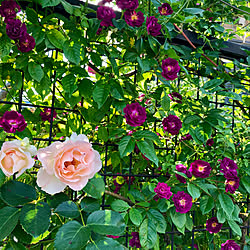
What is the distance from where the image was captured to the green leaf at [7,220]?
2.43 ft

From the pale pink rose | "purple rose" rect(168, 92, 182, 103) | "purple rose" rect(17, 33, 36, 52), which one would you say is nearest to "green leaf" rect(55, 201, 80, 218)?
the pale pink rose

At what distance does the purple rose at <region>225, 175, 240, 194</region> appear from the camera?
1.28m

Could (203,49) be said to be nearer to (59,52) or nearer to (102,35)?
(102,35)

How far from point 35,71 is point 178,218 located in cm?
87

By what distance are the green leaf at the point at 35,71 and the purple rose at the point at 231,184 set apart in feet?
2.94

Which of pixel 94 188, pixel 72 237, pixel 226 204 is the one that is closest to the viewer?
pixel 72 237

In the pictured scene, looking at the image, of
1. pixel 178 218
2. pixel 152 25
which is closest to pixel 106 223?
pixel 178 218

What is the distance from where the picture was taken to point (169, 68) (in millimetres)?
1130

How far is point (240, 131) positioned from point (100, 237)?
1.09m

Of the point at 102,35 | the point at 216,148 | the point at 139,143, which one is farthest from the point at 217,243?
the point at 102,35

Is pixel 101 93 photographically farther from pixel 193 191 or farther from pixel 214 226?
pixel 214 226

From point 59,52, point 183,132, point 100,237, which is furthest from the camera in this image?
point 183,132

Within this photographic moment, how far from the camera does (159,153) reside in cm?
159

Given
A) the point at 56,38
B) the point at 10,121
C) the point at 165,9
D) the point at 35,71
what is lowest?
the point at 10,121
